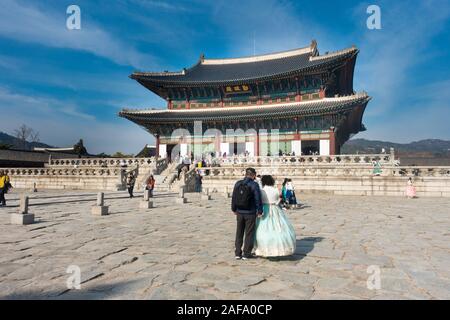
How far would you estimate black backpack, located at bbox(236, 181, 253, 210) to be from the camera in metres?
4.94

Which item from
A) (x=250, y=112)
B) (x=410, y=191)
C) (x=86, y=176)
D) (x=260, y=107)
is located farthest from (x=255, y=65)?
(x=410, y=191)

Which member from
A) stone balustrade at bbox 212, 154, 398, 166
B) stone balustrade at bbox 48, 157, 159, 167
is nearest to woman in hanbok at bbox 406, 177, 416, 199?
stone balustrade at bbox 212, 154, 398, 166

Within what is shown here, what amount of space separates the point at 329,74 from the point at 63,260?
28851 millimetres

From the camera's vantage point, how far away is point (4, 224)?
8.02 m

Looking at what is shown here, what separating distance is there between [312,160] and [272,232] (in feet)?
64.4

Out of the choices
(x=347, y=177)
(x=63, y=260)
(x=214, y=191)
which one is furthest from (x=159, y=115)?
(x=63, y=260)

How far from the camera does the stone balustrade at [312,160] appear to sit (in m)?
20.9

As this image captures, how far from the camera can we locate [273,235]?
4.92 m

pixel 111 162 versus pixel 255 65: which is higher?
pixel 255 65

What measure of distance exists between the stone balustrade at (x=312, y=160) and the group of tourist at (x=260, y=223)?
1805 centimetres

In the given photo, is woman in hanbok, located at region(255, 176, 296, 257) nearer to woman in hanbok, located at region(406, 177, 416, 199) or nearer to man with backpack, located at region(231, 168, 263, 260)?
man with backpack, located at region(231, 168, 263, 260)

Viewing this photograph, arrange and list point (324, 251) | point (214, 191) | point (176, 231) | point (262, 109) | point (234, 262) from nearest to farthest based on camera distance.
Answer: point (234, 262)
point (324, 251)
point (176, 231)
point (214, 191)
point (262, 109)

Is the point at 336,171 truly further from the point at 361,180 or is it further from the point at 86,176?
the point at 86,176
